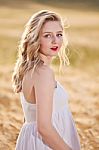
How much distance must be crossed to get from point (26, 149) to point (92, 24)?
1094 centimetres

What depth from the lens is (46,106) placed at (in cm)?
184

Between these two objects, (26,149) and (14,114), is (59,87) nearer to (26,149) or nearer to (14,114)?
(26,149)

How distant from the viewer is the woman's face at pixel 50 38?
1.95 meters

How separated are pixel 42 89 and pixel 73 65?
23.2ft

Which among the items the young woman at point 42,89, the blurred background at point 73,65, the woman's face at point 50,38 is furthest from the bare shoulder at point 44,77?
the blurred background at point 73,65

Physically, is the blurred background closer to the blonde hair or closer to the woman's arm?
the blonde hair

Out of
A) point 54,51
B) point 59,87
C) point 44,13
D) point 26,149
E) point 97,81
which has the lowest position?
point 97,81

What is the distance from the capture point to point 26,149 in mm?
2102

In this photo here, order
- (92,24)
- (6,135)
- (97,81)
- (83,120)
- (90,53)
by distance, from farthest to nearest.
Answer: (92,24) < (90,53) < (97,81) < (83,120) < (6,135)

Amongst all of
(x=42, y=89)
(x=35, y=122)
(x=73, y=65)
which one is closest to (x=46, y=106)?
(x=42, y=89)

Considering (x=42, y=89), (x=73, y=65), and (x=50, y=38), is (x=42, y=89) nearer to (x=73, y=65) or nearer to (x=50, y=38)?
(x=50, y=38)

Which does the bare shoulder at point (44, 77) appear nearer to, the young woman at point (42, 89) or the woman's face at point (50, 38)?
the young woman at point (42, 89)

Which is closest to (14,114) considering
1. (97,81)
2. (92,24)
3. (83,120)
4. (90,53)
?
(83,120)

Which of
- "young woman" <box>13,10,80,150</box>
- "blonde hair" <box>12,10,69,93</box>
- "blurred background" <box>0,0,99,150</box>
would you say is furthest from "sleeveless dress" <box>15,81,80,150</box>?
"blurred background" <box>0,0,99,150</box>
